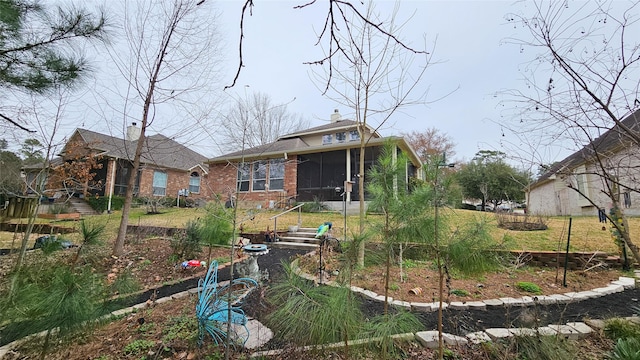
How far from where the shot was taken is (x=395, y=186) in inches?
99.3

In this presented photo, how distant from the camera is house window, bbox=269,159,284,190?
1554 centimetres

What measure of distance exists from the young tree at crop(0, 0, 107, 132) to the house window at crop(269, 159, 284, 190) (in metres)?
12.0

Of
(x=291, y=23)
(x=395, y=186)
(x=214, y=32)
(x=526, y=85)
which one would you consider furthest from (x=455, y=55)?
(x=214, y=32)

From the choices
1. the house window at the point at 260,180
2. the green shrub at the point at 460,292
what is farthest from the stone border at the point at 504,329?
the house window at the point at 260,180

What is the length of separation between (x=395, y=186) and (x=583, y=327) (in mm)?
2798

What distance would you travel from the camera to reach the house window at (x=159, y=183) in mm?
18984

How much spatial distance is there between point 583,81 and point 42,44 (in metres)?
5.93

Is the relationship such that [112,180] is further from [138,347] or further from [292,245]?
[138,347]

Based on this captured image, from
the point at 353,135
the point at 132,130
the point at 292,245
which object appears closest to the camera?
the point at 292,245

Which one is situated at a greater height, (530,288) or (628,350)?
(628,350)

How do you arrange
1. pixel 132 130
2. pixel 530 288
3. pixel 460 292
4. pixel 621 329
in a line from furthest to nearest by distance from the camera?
pixel 132 130 → pixel 530 288 → pixel 460 292 → pixel 621 329

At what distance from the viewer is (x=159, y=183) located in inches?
761

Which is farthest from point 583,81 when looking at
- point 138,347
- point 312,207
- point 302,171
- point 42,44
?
point 302,171

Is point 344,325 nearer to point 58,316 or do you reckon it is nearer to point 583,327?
point 58,316
